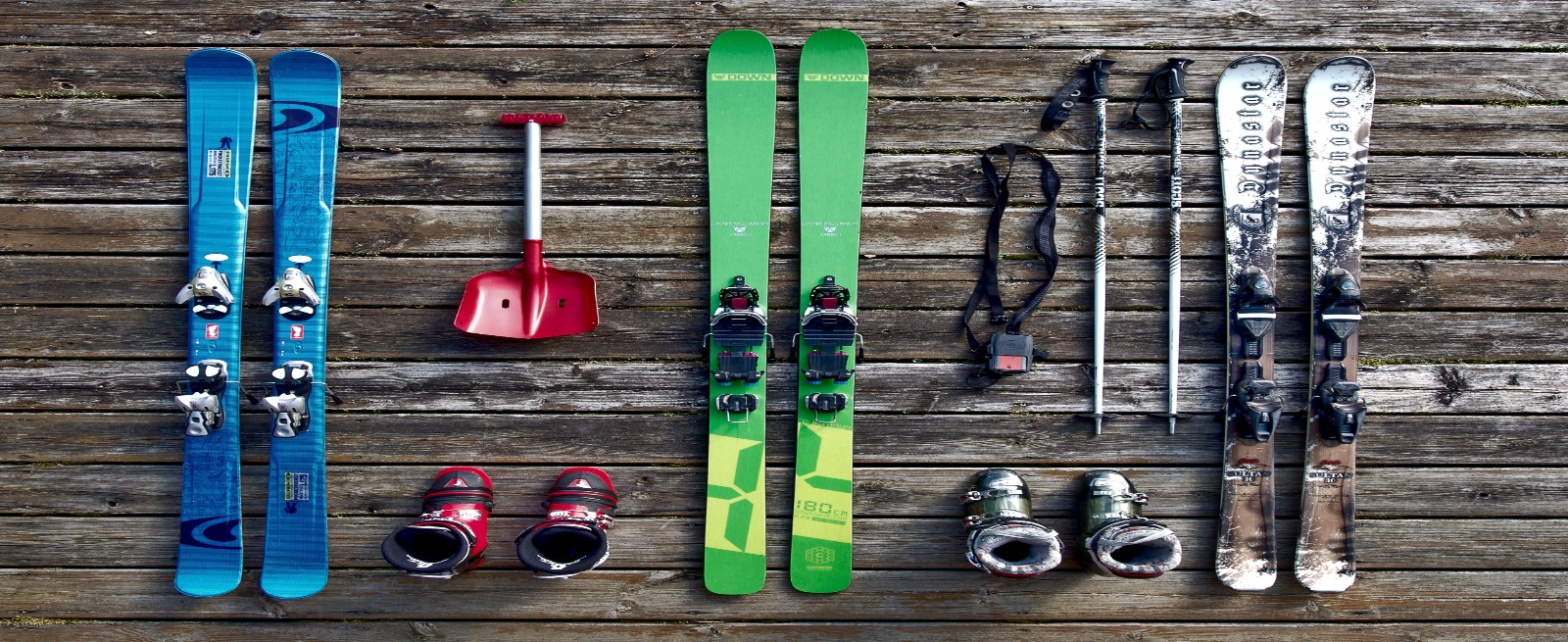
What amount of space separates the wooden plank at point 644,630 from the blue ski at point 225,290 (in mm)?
243

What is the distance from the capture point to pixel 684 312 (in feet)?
8.32

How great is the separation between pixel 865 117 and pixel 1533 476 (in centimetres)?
259

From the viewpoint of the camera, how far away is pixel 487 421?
255 cm

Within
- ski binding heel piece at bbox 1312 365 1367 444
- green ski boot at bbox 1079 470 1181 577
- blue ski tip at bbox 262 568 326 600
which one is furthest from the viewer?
blue ski tip at bbox 262 568 326 600

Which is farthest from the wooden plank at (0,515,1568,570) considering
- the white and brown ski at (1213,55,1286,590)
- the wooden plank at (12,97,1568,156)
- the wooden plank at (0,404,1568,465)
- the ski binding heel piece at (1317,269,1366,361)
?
the wooden plank at (12,97,1568,156)

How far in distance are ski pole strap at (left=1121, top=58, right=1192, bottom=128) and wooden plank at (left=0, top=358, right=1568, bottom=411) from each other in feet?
2.66

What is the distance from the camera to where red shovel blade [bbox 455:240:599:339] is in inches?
96.2

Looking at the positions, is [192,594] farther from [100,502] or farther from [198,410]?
[198,410]

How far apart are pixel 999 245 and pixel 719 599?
1514 millimetres

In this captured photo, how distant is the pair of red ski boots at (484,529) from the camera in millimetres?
2305

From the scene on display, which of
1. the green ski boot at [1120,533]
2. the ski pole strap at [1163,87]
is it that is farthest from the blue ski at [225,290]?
the ski pole strap at [1163,87]

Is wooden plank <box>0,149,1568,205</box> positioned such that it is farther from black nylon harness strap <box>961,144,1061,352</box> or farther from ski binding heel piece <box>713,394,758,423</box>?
ski binding heel piece <box>713,394,758,423</box>

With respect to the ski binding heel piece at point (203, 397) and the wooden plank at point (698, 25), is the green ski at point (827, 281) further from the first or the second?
the ski binding heel piece at point (203, 397)

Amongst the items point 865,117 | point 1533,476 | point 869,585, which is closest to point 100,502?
point 869,585
